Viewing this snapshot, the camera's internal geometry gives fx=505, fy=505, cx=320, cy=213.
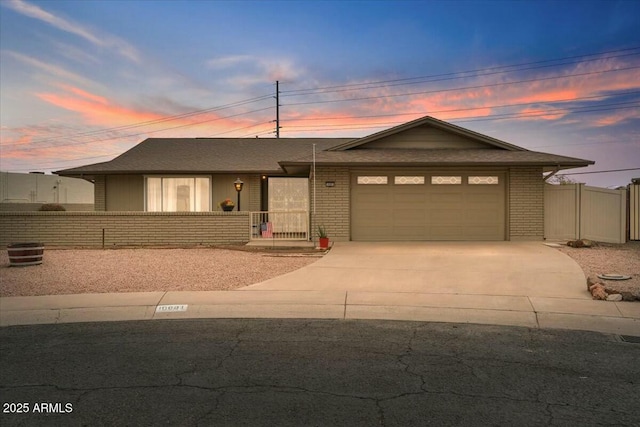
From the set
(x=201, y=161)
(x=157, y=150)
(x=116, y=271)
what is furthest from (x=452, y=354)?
(x=157, y=150)

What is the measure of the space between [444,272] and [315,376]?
23.9 feet

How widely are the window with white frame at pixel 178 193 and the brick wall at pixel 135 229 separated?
5203mm

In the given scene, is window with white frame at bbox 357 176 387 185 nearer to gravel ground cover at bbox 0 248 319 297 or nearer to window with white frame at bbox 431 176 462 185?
window with white frame at bbox 431 176 462 185

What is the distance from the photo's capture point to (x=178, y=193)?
931 inches

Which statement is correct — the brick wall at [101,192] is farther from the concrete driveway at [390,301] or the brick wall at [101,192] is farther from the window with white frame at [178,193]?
the concrete driveway at [390,301]

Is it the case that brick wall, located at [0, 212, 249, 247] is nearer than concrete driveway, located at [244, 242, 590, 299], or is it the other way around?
concrete driveway, located at [244, 242, 590, 299]

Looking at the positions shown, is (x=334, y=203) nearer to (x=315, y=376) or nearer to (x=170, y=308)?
(x=170, y=308)

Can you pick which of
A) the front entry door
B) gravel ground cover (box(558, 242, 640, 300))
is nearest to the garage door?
gravel ground cover (box(558, 242, 640, 300))

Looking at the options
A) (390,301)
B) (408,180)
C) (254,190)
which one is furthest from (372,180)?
(390,301)

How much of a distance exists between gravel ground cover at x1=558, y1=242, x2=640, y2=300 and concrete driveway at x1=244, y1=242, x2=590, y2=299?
44cm

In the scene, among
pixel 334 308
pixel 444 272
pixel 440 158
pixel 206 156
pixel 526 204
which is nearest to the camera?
pixel 334 308

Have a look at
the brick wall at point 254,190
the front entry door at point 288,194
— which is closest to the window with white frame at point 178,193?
the brick wall at point 254,190

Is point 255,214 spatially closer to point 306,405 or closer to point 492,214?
point 492,214

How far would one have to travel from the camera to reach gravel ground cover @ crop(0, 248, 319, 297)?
10.7 meters
